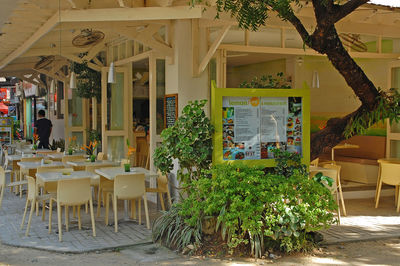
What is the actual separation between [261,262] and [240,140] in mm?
1545

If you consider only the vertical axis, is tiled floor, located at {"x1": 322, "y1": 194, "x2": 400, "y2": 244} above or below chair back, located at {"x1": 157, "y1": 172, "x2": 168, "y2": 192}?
below

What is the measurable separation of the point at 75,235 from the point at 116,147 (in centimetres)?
510

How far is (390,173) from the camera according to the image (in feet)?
27.2

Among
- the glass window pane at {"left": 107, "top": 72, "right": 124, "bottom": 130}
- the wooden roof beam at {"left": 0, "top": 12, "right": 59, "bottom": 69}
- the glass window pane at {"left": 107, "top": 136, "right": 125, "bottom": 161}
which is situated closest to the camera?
the wooden roof beam at {"left": 0, "top": 12, "right": 59, "bottom": 69}

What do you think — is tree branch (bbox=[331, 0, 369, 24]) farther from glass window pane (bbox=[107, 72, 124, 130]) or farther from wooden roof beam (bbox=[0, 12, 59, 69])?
glass window pane (bbox=[107, 72, 124, 130])

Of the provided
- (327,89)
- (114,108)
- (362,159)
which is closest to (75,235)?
(114,108)

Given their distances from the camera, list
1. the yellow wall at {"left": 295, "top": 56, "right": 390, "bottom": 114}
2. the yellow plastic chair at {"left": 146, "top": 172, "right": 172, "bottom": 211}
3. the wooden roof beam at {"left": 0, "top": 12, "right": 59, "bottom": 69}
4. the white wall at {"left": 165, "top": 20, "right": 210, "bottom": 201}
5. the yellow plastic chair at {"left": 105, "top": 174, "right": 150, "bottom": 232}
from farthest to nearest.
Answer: the yellow wall at {"left": 295, "top": 56, "right": 390, "bottom": 114} → the white wall at {"left": 165, "top": 20, "right": 210, "bottom": 201} → the wooden roof beam at {"left": 0, "top": 12, "right": 59, "bottom": 69} → the yellow plastic chair at {"left": 146, "top": 172, "right": 172, "bottom": 211} → the yellow plastic chair at {"left": 105, "top": 174, "right": 150, "bottom": 232}

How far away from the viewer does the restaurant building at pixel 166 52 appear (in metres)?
7.52

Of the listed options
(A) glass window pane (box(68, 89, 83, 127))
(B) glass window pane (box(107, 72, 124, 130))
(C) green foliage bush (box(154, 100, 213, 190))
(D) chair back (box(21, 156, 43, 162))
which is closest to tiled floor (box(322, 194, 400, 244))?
(C) green foliage bush (box(154, 100, 213, 190))

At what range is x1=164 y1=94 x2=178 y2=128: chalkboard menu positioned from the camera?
800 centimetres

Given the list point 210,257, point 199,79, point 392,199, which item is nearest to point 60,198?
point 210,257

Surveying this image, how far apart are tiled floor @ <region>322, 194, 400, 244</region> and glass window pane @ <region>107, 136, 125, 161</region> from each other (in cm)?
525

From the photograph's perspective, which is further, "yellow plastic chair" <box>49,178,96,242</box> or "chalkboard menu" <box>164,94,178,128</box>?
"chalkboard menu" <box>164,94,178,128</box>

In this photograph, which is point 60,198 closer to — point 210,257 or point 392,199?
point 210,257
